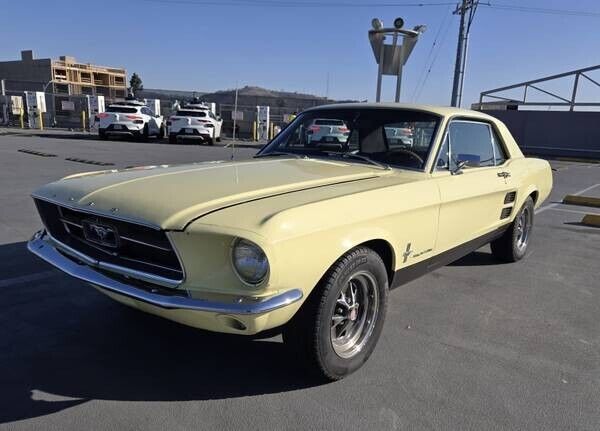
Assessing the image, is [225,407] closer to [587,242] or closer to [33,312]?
[33,312]

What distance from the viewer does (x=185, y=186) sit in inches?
114

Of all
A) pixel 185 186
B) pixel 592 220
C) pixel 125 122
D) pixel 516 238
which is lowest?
pixel 592 220

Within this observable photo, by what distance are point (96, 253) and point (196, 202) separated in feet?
2.43

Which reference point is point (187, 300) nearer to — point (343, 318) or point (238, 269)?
point (238, 269)

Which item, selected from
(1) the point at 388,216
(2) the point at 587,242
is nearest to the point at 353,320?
(1) the point at 388,216

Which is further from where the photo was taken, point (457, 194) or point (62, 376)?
point (457, 194)

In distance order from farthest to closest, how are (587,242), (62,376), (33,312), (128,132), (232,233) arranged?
(128,132)
(587,242)
(33,312)
(62,376)
(232,233)

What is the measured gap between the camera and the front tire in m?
2.56

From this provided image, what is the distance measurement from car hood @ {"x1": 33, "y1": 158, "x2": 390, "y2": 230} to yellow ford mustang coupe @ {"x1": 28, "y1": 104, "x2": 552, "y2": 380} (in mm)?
11

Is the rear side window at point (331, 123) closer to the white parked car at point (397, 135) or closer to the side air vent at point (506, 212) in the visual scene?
the white parked car at point (397, 135)

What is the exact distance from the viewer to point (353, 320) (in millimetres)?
2994

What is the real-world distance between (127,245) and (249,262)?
0.78m

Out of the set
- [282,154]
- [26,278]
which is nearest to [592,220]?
[282,154]

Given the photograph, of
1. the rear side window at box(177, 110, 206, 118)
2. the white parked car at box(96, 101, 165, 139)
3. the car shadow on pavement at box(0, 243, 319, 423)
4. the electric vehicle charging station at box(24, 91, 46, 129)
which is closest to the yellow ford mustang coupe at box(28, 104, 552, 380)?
the car shadow on pavement at box(0, 243, 319, 423)
